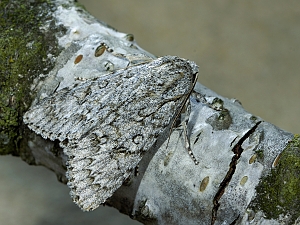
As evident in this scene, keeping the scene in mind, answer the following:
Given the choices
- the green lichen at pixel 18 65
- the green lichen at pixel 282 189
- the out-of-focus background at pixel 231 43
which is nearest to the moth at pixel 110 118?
the green lichen at pixel 18 65

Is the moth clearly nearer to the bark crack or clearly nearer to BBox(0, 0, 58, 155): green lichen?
BBox(0, 0, 58, 155): green lichen

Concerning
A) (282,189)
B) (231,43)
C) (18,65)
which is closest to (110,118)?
(18,65)

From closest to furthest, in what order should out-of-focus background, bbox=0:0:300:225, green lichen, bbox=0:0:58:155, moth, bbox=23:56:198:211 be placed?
moth, bbox=23:56:198:211
green lichen, bbox=0:0:58:155
out-of-focus background, bbox=0:0:300:225

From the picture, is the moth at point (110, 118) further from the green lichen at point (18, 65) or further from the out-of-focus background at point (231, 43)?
the out-of-focus background at point (231, 43)

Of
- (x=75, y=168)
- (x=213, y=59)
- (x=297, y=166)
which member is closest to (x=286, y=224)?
(x=297, y=166)

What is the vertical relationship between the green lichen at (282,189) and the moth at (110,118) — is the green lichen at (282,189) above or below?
above

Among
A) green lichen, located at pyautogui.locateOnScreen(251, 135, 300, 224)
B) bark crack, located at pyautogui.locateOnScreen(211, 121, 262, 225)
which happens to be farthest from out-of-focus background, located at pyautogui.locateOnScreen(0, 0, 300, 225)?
green lichen, located at pyautogui.locateOnScreen(251, 135, 300, 224)
